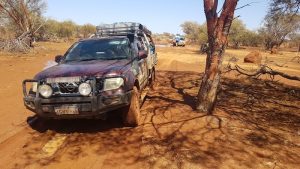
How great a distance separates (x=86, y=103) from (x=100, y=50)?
6.71ft

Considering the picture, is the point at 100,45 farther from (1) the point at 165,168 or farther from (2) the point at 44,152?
(1) the point at 165,168

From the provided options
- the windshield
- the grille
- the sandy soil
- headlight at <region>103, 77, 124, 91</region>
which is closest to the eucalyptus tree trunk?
the sandy soil

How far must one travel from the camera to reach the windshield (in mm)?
6941

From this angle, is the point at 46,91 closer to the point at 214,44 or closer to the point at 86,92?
the point at 86,92

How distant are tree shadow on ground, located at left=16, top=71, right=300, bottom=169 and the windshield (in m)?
1.40

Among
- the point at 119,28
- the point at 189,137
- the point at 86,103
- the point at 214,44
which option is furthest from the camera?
the point at 119,28

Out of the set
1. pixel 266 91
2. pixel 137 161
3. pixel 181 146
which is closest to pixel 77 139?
pixel 137 161

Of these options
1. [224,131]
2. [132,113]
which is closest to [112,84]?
[132,113]

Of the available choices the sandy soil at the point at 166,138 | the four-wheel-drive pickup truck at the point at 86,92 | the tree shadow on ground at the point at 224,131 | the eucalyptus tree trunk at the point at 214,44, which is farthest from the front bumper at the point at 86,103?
the eucalyptus tree trunk at the point at 214,44

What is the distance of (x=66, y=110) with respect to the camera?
546 cm

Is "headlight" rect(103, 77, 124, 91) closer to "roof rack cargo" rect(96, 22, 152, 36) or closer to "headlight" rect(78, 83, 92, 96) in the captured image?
"headlight" rect(78, 83, 92, 96)

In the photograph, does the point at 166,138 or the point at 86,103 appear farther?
the point at 166,138

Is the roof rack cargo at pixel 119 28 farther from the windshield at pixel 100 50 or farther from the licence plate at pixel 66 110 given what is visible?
the licence plate at pixel 66 110

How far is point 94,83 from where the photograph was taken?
17.7 ft
